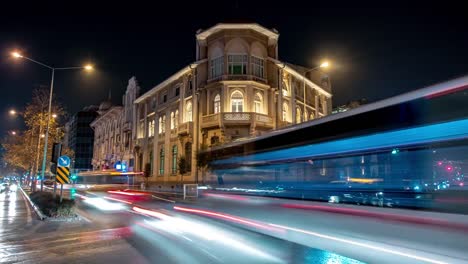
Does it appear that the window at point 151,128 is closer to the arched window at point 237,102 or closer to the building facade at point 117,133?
the building facade at point 117,133

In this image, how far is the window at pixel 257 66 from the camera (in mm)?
38625

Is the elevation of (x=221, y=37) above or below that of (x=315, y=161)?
above

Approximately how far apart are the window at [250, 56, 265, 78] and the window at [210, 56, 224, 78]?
307 centimetres

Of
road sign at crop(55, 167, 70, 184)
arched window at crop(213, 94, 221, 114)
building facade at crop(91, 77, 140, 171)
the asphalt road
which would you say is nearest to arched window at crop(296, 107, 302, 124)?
arched window at crop(213, 94, 221, 114)

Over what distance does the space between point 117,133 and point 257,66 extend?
129ft

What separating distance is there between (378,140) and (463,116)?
4.43ft

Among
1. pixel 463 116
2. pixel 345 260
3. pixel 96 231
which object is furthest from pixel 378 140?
pixel 96 231

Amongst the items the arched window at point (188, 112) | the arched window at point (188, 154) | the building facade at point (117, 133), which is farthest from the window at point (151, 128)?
the arched window at point (188, 154)

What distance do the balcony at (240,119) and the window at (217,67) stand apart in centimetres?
461

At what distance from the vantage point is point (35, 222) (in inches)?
600

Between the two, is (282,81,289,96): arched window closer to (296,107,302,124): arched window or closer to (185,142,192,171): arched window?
(296,107,302,124): arched window

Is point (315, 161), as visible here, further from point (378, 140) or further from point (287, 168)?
point (378, 140)

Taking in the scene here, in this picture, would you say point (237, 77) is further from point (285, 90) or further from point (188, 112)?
point (188, 112)

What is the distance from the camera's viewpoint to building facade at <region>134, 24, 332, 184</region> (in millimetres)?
37562
